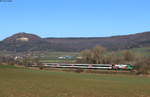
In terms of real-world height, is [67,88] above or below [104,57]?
below

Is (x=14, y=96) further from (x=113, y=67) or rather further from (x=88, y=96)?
(x=113, y=67)

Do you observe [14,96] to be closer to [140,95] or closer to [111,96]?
[111,96]

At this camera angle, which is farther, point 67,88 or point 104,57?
point 104,57

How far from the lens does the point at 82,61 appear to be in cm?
12262

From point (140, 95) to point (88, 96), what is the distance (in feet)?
14.4

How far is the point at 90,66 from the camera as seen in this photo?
9294 cm

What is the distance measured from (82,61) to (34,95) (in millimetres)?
102091

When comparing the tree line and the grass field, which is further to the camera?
the tree line

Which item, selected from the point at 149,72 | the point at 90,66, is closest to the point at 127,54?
the point at 90,66

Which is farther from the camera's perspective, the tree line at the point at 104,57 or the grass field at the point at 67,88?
the tree line at the point at 104,57

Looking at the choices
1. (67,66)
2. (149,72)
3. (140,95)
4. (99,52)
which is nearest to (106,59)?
(99,52)

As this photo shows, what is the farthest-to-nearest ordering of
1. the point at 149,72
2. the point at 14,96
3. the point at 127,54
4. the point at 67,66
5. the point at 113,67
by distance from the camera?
the point at 127,54, the point at 67,66, the point at 113,67, the point at 149,72, the point at 14,96

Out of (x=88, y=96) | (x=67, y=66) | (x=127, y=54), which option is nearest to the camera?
(x=88, y=96)

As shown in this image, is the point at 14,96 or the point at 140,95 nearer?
the point at 14,96
